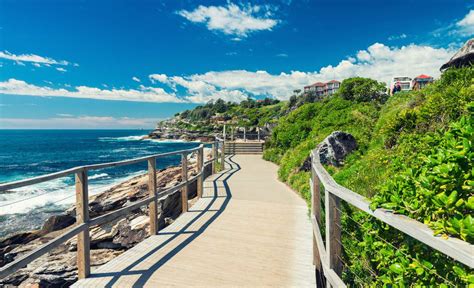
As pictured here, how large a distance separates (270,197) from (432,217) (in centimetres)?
668

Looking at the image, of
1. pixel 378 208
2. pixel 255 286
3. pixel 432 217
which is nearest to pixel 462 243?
pixel 432 217

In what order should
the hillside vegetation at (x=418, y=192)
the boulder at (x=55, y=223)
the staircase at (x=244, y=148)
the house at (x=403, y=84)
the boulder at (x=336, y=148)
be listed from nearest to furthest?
the hillside vegetation at (x=418, y=192) → the boulder at (x=336, y=148) → the boulder at (x=55, y=223) → the staircase at (x=244, y=148) → the house at (x=403, y=84)

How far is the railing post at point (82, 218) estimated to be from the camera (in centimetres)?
366

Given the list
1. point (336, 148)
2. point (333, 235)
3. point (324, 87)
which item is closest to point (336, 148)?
point (336, 148)

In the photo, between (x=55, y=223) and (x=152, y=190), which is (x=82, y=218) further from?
(x=55, y=223)

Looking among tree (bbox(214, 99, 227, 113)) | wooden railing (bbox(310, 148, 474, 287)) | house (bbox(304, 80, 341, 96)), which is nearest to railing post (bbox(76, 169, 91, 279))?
wooden railing (bbox(310, 148, 474, 287))

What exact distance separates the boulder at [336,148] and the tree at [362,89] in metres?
12.6

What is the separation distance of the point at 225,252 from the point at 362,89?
19543 mm

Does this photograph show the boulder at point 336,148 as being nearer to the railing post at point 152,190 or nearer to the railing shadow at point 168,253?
the railing shadow at point 168,253

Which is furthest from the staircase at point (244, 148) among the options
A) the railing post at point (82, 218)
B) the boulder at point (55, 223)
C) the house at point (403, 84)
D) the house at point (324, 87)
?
the house at point (324, 87)

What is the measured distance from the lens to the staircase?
21.5 m

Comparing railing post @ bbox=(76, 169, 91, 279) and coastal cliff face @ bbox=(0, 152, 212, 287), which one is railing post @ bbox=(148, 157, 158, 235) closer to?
railing post @ bbox=(76, 169, 91, 279)

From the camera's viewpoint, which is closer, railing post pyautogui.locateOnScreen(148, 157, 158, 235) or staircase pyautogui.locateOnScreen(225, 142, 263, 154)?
railing post pyautogui.locateOnScreen(148, 157, 158, 235)

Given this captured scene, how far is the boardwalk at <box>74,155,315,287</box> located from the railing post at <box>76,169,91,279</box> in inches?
6.5
